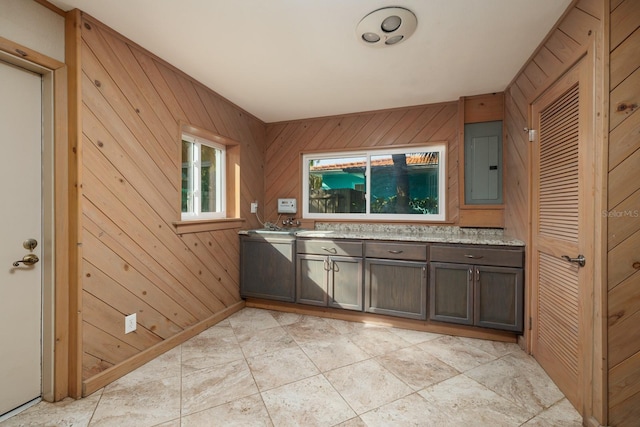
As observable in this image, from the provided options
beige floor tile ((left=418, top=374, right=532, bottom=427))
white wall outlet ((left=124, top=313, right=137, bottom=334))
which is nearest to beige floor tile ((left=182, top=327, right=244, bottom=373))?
white wall outlet ((left=124, top=313, right=137, bottom=334))

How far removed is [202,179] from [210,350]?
1728 millimetres

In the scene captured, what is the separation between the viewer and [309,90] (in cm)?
292

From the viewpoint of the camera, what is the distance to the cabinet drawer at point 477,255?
2.43 metres

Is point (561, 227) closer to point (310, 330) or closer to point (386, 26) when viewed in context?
point (386, 26)

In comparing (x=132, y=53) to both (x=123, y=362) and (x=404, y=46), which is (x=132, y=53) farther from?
(x=123, y=362)

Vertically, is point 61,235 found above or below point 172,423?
above

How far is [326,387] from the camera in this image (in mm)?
1890

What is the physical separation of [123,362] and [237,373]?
0.81 meters

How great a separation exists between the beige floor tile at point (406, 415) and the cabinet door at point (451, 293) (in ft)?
3.48

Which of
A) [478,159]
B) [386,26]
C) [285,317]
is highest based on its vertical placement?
[386,26]

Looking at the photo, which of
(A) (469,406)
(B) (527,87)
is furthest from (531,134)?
(A) (469,406)

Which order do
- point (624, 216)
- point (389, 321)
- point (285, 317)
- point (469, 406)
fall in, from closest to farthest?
point (624, 216), point (469, 406), point (389, 321), point (285, 317)

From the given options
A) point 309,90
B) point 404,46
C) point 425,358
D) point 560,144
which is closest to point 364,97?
point 309,90

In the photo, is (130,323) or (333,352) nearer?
(130,323)
